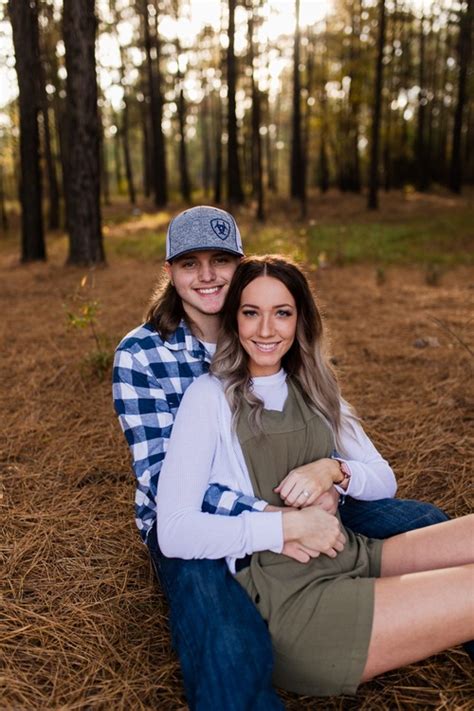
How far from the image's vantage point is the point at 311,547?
1.87 m

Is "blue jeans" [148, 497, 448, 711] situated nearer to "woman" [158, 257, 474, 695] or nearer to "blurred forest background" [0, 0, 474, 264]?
"woman" [158, 257, 474, 695]

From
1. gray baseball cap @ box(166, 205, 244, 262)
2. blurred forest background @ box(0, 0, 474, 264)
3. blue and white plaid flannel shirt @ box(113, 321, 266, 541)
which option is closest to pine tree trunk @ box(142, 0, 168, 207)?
blurred forest background @ box(0, 0, 474, 264)

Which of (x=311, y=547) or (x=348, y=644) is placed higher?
(x=311, y=547)

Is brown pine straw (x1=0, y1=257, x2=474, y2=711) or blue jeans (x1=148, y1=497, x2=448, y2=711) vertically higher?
blue jeans (x1=148, y1=497, x2=448, y2=711)

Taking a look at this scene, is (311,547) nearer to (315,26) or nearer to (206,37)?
(206,37)

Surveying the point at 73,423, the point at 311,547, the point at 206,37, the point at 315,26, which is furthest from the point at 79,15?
the point at 315,26

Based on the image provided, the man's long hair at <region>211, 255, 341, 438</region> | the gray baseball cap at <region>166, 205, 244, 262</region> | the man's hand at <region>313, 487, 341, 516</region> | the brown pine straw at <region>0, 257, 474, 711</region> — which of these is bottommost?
the brown pine straw at <region>0, 257, 474, 711</region>

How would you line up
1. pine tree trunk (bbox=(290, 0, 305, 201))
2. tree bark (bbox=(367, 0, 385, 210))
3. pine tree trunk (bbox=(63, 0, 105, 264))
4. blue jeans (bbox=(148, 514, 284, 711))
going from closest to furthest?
blue jeans (bbox=(148, 514, 284, 711))
pine tree trunk (bbox=(63, 0, 105, 264))
tree bark (bbox=(367, 0, 385, 210))
pine tree trunk (bbox=(290, 0, 305, 201))

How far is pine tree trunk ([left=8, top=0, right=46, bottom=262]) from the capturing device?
364 inches

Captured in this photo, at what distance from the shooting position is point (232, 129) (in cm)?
1495

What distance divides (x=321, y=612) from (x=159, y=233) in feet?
42.8

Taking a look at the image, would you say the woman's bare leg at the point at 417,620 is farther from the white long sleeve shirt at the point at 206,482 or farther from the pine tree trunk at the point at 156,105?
the pine tree trunk at the point at 156,105

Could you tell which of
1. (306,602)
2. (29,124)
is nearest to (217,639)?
(306,602)

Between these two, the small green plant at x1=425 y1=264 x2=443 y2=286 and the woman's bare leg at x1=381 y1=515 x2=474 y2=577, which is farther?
the small green plant at x1=425 y1=264 x2=443 y2=286
